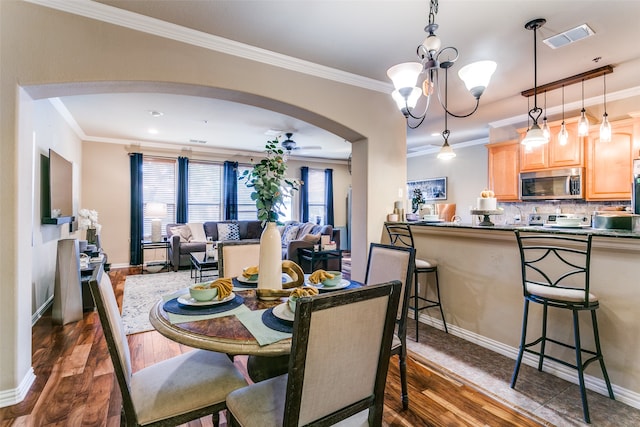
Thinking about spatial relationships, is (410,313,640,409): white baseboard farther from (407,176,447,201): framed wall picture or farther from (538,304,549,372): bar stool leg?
(407,176,447,201): framed wall picture

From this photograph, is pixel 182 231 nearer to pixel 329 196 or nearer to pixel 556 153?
pixel 329 196

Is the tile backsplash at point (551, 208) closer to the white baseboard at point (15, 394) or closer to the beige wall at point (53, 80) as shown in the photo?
the beige wall at point (53, 80)

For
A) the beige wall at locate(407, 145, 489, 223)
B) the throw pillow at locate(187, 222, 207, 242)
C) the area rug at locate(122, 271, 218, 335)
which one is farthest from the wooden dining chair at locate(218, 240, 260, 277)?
the beige wall at locate(407, 145, 489, 223)

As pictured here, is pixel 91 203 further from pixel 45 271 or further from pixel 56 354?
pixel 56 354

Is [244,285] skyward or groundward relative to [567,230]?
groundward

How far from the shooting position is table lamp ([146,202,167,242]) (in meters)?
6.41

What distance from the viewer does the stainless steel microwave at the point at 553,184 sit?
4141mm

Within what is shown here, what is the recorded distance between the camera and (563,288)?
2115mm

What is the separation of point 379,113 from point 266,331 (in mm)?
3082

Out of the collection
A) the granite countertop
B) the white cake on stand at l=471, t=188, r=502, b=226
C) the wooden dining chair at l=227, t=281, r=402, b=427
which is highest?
the white cake on stand at l=471, t=188, r=502, b=226

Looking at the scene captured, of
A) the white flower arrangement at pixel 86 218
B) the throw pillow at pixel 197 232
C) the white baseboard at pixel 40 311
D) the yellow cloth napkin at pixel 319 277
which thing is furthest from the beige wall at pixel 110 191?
the yellow cloth napkin at pixel 319 277

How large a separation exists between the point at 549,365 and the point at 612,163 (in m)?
2.98

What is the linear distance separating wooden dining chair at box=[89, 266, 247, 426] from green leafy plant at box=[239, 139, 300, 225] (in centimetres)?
78

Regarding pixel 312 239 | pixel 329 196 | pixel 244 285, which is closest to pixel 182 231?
pixel 312 239
